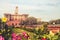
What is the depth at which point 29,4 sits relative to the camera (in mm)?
2139

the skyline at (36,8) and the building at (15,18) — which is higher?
the skyline at (36,8)

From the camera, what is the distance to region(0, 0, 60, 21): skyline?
2096 millimetres

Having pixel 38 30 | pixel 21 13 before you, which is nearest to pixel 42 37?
pixel 38 30

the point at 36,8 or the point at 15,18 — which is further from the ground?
the point at 36,8

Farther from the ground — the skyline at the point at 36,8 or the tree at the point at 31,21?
the skyline at the point at 36,8

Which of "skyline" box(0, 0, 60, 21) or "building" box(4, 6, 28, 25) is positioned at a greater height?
"skyline" box(0, 0, 60, 21)

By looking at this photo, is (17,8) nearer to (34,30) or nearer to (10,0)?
(10,0)

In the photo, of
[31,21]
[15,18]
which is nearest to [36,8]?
[31,21]

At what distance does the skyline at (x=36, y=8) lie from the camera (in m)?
2.10

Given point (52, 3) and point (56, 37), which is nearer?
point (56, 37)

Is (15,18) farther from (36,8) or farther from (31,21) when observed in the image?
(36,8)

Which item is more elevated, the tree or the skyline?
the skyline

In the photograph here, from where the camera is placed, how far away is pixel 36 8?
2129mm

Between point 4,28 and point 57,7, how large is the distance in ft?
2.46
